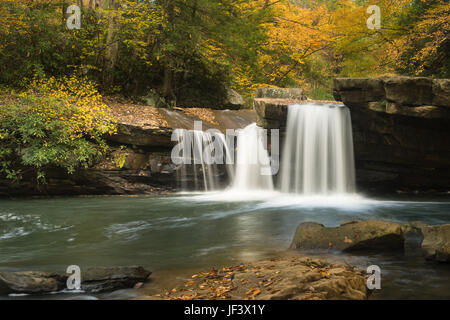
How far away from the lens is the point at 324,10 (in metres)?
24.9

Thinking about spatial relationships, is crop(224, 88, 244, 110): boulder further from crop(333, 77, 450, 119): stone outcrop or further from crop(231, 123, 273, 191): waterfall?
crop(333, 77, 450, 119): stone outcrop

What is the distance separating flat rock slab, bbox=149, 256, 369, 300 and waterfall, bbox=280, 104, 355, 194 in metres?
8.44

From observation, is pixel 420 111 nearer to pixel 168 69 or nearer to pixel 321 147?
pixel 321 147

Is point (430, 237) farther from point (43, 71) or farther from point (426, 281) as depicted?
point (43, 71)

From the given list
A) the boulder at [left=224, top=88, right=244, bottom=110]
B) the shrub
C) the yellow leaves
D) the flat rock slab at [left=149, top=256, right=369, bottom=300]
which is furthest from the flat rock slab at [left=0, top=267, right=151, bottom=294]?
the boulder at [left=224, top=88, right=244, bottom=110]

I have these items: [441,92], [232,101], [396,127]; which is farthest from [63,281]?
[232,101]

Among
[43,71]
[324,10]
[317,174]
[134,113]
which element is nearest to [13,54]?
[43,71]

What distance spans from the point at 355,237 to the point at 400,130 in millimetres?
7489

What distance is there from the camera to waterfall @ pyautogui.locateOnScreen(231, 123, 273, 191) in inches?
567

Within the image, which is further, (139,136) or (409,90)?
(139,136)

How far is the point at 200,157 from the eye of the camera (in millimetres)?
14125

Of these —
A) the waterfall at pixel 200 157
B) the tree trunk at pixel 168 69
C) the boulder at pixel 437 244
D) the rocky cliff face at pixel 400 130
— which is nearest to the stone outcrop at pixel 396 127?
the rocky cliff face at pixel 400 130

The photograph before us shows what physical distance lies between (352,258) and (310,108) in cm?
806

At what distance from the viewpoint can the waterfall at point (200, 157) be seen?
14023mm
